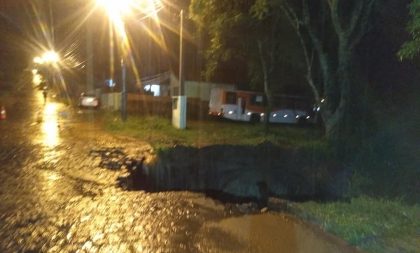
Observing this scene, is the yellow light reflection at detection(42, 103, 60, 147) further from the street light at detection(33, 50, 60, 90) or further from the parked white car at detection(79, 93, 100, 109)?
the street light at detection(33, 50, 60, 90)

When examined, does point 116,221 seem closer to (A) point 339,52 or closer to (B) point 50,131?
(A) point 339,52

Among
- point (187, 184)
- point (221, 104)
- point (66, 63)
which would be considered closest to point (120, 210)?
point (187, 184)

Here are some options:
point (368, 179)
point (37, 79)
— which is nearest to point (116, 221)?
point (368, 179)

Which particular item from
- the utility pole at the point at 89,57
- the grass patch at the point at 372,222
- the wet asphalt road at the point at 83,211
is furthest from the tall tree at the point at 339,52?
the utility pole at the point at 89,57

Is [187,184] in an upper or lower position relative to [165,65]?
lower

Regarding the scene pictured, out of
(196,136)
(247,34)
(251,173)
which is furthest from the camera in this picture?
(196,136)

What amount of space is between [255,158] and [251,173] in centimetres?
233

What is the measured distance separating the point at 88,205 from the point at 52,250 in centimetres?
270

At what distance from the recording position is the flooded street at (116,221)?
268 inches

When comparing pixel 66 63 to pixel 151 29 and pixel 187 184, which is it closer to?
pixel 151 29

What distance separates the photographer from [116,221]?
8.05 metres

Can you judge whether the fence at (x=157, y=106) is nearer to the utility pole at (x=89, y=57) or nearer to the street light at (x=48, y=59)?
the utility pole at (x=89, y=57)

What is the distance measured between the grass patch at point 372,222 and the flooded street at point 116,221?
0.25m

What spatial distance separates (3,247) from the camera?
675 cm
